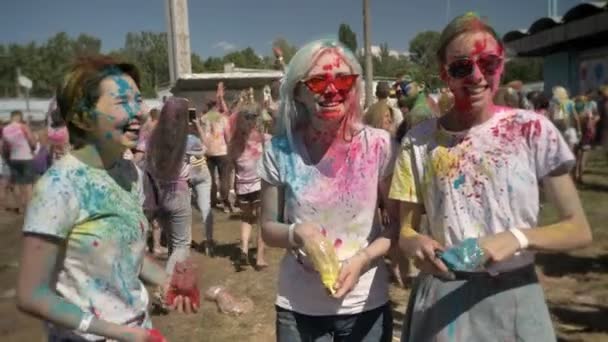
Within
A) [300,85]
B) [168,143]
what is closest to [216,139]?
[168,143]

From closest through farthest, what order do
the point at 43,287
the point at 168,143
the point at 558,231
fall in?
the point at 43,287 < the point at 558,231 < the point at 168,143

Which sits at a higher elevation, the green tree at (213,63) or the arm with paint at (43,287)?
the green tree at (213,63)

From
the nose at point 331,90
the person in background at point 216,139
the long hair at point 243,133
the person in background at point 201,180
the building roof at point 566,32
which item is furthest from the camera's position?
the building roof at point 566,32

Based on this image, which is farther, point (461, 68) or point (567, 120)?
point (567, 120)

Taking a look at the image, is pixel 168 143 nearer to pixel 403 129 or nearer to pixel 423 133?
pixel 403 129

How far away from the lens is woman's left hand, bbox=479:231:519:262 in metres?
1.62

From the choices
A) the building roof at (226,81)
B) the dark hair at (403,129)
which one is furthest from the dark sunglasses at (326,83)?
the building roof at (226,81)

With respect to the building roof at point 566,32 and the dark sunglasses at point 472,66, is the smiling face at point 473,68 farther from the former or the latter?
the building roof at point 566,32

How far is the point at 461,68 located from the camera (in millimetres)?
1806

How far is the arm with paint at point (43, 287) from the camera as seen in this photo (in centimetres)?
159

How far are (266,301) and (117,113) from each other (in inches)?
159

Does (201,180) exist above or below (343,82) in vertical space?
below

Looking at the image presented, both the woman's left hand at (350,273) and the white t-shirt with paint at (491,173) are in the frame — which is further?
the woman's left hand at (350,273)

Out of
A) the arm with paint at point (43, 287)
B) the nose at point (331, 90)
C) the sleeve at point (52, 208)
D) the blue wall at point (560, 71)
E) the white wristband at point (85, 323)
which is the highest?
the blue wall at point (560, 71)
